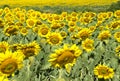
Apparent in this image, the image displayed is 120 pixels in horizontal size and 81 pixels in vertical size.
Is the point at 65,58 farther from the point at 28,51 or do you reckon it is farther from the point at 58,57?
the point at 28,51

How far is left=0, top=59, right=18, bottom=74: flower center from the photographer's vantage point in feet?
15.1

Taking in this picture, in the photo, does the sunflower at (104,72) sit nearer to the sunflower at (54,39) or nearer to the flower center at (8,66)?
the flower center at (8,66)

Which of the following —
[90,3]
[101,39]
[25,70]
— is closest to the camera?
[25,70]

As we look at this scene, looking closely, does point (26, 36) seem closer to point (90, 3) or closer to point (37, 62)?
point (37, 62)

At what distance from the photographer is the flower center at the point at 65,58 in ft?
15.4

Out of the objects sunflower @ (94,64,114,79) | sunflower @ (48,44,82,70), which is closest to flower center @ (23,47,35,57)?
sunflower @ (94,64,114,79)

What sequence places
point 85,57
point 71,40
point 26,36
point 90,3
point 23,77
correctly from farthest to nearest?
point 90,3, point 26,36, point 71,40, point 85,57, point 23,77

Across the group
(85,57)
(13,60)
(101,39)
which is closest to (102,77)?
(13,60)

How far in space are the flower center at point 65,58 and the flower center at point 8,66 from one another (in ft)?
1.55

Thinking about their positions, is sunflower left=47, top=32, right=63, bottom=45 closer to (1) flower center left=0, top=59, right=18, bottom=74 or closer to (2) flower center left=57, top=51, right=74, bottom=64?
(2) flower center left=57, top=51, right=74, bottom=64

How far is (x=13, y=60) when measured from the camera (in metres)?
4.68

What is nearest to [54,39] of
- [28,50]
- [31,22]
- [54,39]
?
[54,39]

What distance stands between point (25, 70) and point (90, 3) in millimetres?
34738

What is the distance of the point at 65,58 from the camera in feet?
15.4
